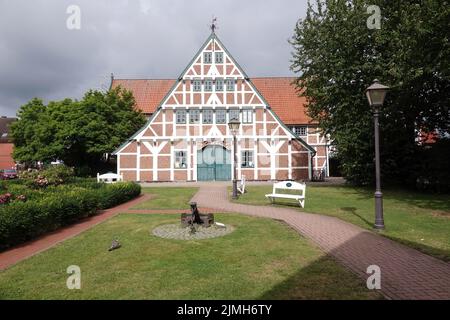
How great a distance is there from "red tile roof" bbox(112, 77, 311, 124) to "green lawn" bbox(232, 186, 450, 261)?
22.2 metres

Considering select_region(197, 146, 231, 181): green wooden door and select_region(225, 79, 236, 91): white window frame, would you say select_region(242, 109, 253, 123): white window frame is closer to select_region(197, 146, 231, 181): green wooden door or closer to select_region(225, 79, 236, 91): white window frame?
select_region(225, 79, 236, 91): white window frame

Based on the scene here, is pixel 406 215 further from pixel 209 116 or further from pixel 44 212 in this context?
pixel 209 116

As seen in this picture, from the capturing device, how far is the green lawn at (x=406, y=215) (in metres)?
8.09

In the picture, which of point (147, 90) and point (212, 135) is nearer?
point (212, 135)

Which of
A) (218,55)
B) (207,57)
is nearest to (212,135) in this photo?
(207,57)

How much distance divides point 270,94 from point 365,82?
69.2ft

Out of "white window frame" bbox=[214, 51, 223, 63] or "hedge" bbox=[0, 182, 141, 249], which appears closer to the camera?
"hedge" bbox=[0, 182, 141, 249]

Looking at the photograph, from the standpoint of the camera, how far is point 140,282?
18.2 ft

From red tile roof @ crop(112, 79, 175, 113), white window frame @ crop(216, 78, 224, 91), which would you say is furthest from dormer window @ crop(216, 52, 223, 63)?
red tile roof @ crop(112, 79, 175, 113)

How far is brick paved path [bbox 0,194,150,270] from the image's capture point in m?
7.47

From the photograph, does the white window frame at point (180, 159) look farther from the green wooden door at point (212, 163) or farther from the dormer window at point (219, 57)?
the dormer window at point (219, 57)

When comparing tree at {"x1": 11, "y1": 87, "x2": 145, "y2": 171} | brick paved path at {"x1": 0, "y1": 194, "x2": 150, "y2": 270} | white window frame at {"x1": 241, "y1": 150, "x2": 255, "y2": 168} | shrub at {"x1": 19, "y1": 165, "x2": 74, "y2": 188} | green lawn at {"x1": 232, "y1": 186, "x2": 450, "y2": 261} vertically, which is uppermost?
tree at {"x1": 11, "y1": 87, "x2": 145, "y2": 171}

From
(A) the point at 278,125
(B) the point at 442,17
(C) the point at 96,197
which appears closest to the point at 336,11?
(B) the point at 442,17

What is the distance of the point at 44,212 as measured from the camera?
9727 millimetres
